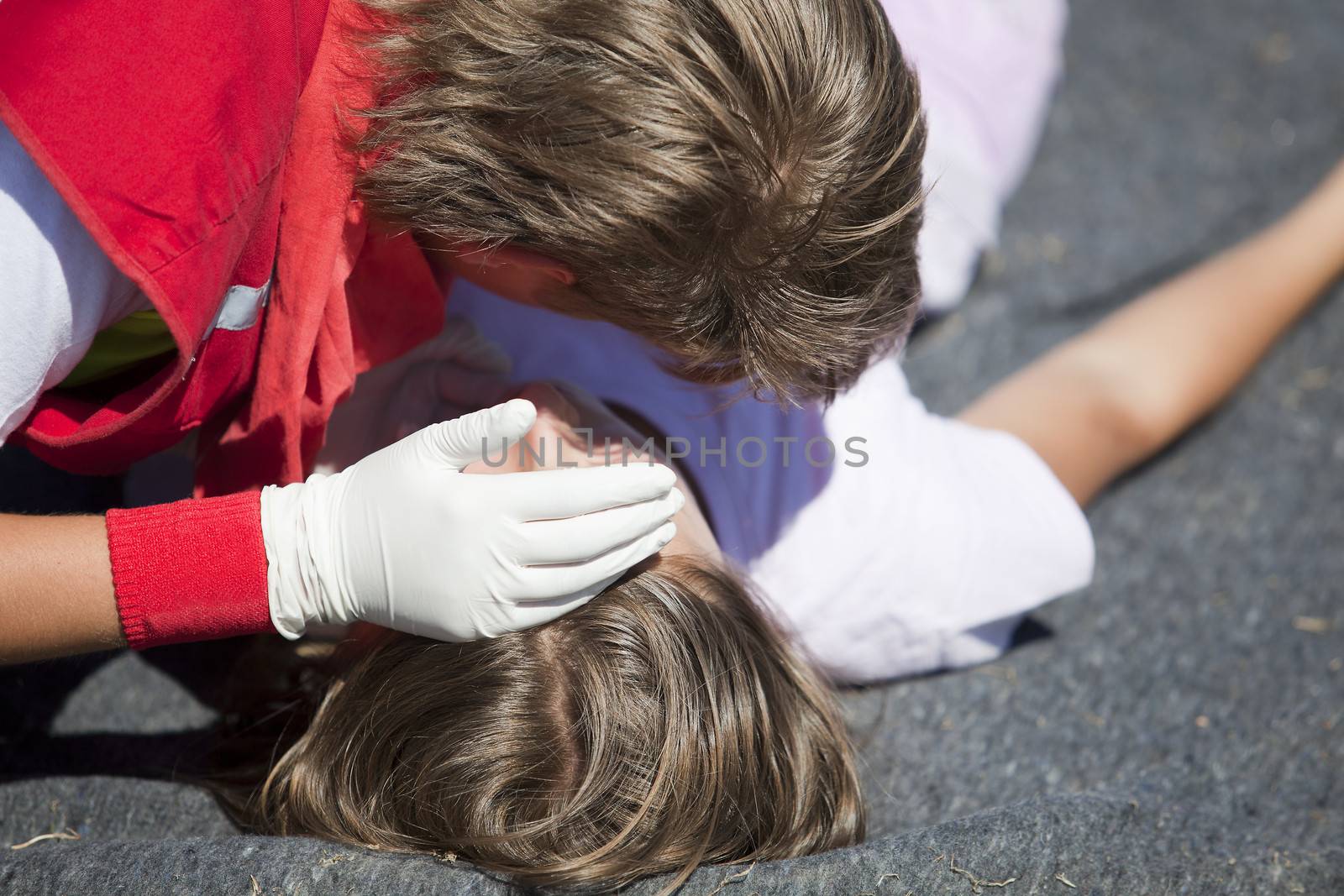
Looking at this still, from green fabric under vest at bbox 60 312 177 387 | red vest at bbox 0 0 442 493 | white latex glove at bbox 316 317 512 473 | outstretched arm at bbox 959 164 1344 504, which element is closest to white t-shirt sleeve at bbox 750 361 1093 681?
outstretched arm at bbox 959 164 1344 504

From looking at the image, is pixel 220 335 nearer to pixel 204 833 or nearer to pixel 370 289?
pixel 370 289

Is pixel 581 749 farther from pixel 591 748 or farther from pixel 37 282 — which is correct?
pixel 37 282

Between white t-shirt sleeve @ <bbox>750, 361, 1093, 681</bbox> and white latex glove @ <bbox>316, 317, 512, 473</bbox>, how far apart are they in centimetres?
31

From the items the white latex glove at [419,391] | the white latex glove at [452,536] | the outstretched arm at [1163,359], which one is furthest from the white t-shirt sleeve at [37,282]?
the outstretched arm at [1163,359]

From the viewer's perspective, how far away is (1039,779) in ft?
3.22

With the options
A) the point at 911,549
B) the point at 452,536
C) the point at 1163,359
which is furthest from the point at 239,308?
the point at 1163,359

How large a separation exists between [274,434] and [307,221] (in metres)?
0.18

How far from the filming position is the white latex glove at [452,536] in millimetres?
688

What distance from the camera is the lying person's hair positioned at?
70 cm

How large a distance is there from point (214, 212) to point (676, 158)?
11.5 inches

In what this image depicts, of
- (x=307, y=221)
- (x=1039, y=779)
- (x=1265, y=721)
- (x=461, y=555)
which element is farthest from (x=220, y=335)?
(x=1265, y=721)

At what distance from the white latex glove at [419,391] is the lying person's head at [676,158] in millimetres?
210

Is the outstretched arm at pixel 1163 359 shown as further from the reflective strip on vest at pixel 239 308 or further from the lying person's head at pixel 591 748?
the reflective strip on vest at pixel 239 308

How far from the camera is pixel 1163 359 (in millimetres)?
1157
